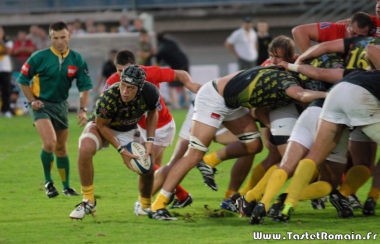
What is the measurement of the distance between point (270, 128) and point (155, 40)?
18926 mm

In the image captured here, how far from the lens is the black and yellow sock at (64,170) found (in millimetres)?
11195

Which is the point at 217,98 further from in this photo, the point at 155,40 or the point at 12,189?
the point at 155,40

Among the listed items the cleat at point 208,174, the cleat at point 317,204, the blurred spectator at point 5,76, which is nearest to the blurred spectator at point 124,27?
the blurred spectator at point 5,76

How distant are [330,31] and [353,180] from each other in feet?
6.11

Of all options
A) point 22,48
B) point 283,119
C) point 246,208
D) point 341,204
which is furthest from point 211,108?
point 22,48

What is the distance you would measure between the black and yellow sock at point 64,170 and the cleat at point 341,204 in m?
3.60

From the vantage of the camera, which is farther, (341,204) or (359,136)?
(359,136)

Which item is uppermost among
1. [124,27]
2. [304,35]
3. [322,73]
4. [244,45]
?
[304,35]

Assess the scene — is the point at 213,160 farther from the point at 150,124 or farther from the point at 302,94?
the point at 302,94

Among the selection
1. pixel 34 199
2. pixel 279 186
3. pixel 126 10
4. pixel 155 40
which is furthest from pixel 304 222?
pixel 126 10

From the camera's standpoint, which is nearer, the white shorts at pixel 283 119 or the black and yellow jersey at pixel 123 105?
the black and yellow jersey at pixel 123 105

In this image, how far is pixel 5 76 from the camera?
24.1 m

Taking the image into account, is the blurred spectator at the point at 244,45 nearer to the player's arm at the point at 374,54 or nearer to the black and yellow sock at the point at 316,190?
the black and yellow sock at the point at 316,190

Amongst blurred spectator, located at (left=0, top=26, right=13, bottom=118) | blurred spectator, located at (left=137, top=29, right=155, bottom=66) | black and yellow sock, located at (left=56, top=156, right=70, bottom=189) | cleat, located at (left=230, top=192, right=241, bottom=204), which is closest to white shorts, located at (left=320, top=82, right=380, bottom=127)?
cleat, located at (left=230, top=192, right=241, bottom=204)
